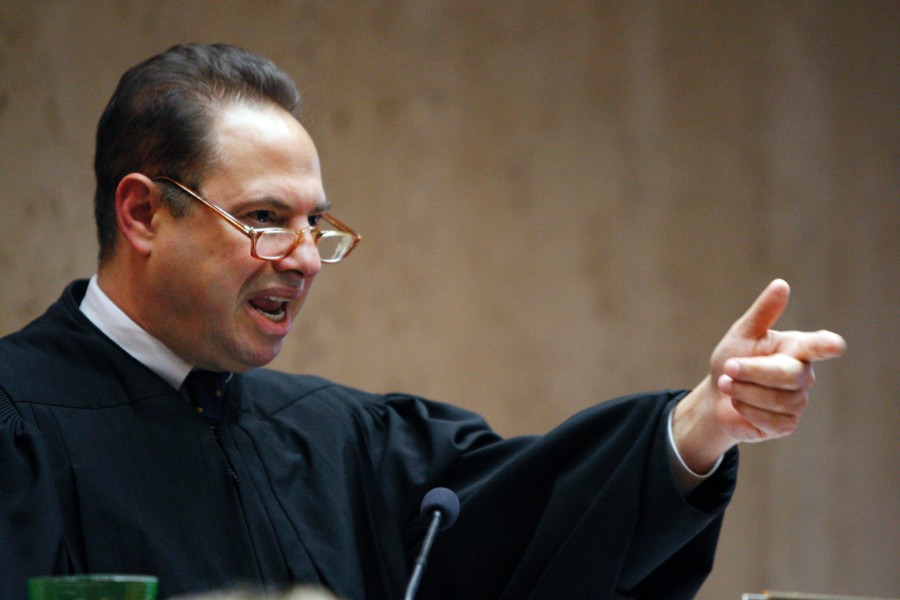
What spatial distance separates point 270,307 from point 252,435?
0.31m

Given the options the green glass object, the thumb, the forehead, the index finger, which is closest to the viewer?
the green glass object

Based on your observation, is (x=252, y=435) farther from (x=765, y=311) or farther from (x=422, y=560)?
(x=765, y=311)

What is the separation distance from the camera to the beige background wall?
14.7 feet

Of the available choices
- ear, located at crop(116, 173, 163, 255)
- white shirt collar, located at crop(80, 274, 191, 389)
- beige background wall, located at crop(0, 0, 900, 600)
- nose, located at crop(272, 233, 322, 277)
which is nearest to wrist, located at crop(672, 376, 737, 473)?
nose, located at crop(272, 233, 322, 277)

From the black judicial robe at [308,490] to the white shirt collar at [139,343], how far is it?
41 mm

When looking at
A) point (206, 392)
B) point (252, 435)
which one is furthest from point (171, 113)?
point (252, 435)

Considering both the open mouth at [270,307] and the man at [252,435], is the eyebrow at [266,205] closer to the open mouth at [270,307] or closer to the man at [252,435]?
the man at [252,435]

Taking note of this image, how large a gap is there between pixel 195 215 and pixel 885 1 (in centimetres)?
403

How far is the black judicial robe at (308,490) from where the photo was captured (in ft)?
6.95

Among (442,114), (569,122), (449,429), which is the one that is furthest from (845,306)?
(449,429)

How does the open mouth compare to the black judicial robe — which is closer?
the black judicial robe

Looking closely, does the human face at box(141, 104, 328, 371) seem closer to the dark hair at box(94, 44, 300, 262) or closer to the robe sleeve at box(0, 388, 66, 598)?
the dark hair at box(94, 44, 300, 262)

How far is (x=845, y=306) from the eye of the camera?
16.7 feet

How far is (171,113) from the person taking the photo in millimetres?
2455
